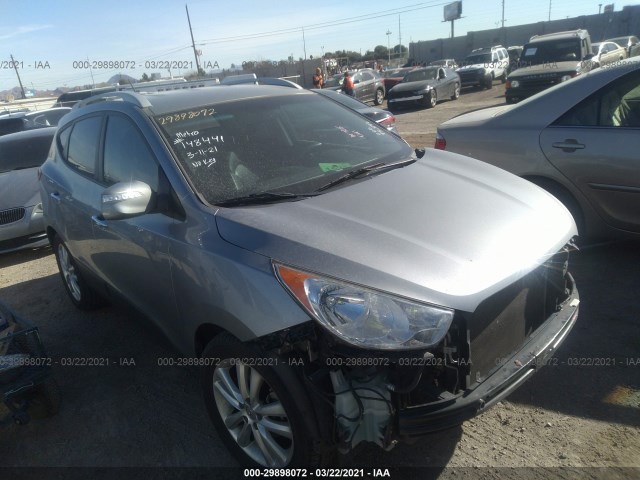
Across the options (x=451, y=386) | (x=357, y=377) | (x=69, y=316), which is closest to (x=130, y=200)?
(x=357, y=377)

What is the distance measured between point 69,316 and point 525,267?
3.95 m

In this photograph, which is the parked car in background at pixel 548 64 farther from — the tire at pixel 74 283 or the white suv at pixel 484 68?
the tire at pixel 74 283

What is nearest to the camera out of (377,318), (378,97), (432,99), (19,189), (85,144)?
(377,318)

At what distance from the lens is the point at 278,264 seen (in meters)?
2.00

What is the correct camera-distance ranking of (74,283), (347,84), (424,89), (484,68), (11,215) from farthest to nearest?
1. (484,68)
2. (347,84)
3. (424,89)
4. (11,215)
5. (74,283)

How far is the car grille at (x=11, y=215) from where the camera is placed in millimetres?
6161

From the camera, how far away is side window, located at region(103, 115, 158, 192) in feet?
8.97

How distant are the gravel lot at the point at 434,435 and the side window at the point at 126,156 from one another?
3.00ft

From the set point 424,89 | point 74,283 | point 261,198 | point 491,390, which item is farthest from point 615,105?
point 424,89

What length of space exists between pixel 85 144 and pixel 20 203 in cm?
343

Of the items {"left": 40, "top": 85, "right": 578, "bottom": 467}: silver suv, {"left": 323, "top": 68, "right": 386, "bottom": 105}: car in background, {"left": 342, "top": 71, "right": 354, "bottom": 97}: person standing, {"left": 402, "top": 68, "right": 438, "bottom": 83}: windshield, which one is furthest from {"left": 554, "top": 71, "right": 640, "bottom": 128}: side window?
{"left": 323, "top": 68, "right": 386, "bottom": 105}: car in background

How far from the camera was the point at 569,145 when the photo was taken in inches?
156

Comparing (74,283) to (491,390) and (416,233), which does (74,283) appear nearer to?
(416,233)

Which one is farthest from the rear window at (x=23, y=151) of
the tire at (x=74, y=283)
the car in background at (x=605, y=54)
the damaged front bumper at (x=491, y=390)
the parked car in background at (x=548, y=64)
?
the car in background at (x=605, y=54)
